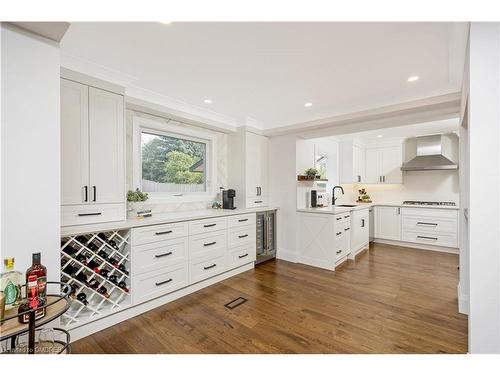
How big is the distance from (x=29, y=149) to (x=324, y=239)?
350 centimetres

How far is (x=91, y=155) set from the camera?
7.01 feet

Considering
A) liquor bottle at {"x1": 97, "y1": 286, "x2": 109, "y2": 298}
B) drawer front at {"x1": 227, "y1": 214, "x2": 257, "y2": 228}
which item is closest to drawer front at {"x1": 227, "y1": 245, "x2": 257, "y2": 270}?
drawer front at {"x1": 227, "y1": 214, "x2": 257, "y2": 228}

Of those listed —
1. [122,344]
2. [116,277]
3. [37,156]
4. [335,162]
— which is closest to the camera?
[37,156]

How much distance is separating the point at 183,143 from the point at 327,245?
2717 mm

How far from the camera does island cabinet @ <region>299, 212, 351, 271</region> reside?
3.56 metres

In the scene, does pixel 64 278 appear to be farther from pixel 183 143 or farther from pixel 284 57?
pixel 284 57

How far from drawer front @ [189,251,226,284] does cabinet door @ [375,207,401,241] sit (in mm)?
3856

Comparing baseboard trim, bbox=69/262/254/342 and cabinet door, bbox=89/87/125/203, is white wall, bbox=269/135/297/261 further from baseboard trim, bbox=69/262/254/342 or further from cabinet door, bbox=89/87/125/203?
cabinet door, bbox=89/87/125/203

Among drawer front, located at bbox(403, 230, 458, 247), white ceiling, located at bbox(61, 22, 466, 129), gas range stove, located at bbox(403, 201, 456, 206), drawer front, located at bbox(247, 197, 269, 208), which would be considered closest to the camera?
white ceiling, located at bbox(61, 22, 466, 129)

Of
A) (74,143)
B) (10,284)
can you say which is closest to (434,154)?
(74,143)

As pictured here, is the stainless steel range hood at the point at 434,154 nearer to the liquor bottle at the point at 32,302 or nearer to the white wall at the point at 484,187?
the white wall at the point at 484,187

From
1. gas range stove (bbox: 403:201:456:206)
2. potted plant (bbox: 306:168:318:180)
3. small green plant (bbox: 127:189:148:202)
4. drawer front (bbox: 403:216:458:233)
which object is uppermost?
potted plant (bbox: 306:168:318:180)

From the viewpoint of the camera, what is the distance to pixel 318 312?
2344 millimetres
